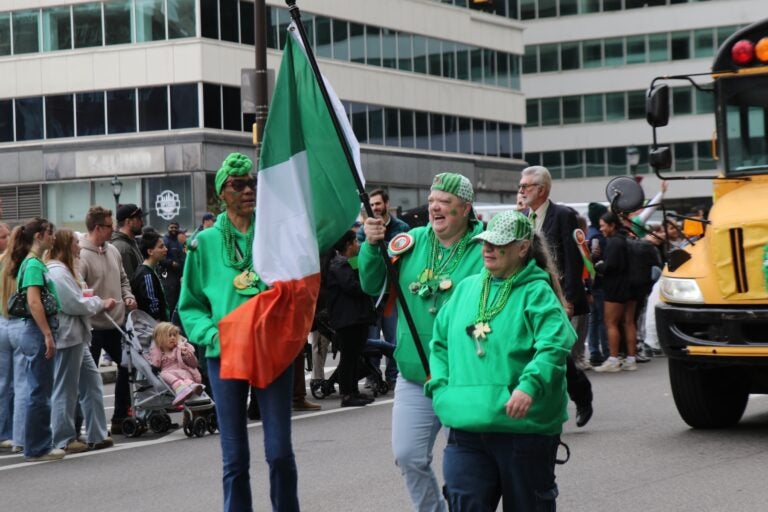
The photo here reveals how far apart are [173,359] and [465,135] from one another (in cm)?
4571

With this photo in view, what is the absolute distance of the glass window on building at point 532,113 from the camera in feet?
241

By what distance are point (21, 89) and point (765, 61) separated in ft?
130

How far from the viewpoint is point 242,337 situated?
6773 millimetres

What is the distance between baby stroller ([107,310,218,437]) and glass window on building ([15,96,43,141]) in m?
36.5

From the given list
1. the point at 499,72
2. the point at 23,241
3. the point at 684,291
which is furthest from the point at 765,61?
the point at 499,72

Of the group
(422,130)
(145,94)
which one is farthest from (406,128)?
(145,94)

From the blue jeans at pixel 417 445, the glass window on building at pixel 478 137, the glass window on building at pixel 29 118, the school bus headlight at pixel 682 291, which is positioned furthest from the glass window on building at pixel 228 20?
the blue jeans at pixel 417 445

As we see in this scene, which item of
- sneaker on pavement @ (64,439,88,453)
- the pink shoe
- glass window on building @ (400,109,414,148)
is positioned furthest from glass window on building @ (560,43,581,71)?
sneaker on pavement @ (64,439,88,453)

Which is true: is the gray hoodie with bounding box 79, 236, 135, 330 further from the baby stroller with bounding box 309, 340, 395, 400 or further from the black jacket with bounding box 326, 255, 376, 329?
the baby stroller with bounding box 309, 340, 395, 400

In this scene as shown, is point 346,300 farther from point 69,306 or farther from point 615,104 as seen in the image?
point 615,104

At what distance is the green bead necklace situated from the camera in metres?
5.48

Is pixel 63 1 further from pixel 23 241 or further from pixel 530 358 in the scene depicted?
pixel 530 358

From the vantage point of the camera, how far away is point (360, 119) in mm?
52094

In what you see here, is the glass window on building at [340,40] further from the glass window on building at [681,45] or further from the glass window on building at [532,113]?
the glass window on building at [681,45]
